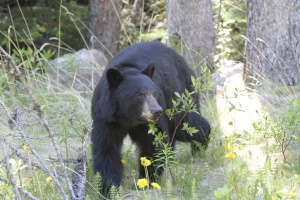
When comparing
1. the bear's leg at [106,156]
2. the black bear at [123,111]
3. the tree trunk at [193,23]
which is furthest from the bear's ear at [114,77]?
the tree trunk at [193,23]

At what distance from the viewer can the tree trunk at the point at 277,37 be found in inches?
311

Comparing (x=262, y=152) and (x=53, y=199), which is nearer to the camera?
(x=53, y=199)

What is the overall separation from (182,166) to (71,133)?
1798 millimetres

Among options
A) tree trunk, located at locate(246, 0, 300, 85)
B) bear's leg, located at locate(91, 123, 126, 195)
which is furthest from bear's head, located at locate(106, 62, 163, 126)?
tree trunk, located at locate(246, 0, 300, 85)

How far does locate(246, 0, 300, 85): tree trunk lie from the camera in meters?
7.89

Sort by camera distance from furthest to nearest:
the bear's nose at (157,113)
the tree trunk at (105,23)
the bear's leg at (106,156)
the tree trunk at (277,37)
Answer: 1. the tree trunk at (105,23)
2. the tree trunk at (277,37)
3. the bear's leg at (106,156)
4. the bear's nose at (157,113)

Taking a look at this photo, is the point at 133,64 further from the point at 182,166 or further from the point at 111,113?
the point at 182,166

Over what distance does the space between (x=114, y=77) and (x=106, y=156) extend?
2.21 feet

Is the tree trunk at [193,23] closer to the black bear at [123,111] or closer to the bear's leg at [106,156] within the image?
the black bear at [123,111]

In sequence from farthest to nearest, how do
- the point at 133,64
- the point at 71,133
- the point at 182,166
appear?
the point at 71,133 → the point at 182,166 → the point at 133,64

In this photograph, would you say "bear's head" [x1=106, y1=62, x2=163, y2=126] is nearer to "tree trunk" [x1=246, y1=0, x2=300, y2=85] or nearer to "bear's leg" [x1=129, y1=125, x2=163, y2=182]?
"bear's leg" [x1=129, y1=125, x2=163, y2=182]

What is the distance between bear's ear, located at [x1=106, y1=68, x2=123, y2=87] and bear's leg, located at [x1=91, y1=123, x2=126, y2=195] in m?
0.37

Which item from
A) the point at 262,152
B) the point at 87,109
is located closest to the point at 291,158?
the point at 262,152

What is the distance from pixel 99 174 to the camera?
4.82 metres
